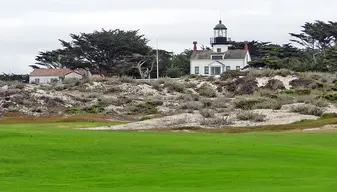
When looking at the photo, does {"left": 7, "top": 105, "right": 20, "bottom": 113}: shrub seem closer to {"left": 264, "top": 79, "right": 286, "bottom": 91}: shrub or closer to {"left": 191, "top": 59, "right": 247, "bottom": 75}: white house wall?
{"left": 264, "top": 79, "right": 286, "bottom": 91}: shrub

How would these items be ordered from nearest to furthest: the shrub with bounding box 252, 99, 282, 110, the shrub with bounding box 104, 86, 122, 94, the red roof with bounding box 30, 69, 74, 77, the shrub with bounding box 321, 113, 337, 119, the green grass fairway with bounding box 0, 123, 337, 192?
1. the green grass fairway with bounding box 0, 123, 337, 192
2. the shrub with bounding box 321, 113, 337, 119
3. the shrub with bounding box 252, 99, 282, 110
4. the shrub with bounding box 104, 86, 122, 94
5. the red roof with bounding box 30, 69, 74, 77

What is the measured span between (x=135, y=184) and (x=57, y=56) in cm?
10381

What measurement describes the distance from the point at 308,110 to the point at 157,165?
3304cm

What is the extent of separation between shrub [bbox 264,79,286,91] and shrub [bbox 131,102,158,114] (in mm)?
17242

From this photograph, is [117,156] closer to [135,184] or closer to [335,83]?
[135,184]

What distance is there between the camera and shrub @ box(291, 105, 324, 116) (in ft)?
170

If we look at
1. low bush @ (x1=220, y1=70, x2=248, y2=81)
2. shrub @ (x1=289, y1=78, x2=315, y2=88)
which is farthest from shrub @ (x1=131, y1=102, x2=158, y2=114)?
shrub @ (x1=289, y1=78, x2=315, y2=88)

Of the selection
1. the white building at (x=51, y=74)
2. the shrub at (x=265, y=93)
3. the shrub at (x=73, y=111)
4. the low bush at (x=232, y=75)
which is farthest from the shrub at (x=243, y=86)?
the white building at (x=51, y=74)

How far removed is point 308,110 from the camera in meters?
52.1

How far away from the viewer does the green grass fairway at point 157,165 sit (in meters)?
16.4

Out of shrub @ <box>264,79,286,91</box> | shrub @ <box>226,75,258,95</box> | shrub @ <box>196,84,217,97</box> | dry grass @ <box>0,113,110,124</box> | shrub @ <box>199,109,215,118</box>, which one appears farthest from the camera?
shrub @ <box>226,75,258,95</box>

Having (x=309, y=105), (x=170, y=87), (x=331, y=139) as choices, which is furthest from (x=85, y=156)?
(x=170, y=87)

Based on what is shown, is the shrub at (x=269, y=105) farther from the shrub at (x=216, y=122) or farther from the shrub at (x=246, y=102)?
the shrub at (x=216, y=122)

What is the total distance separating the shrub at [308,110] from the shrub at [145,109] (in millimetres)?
14874
